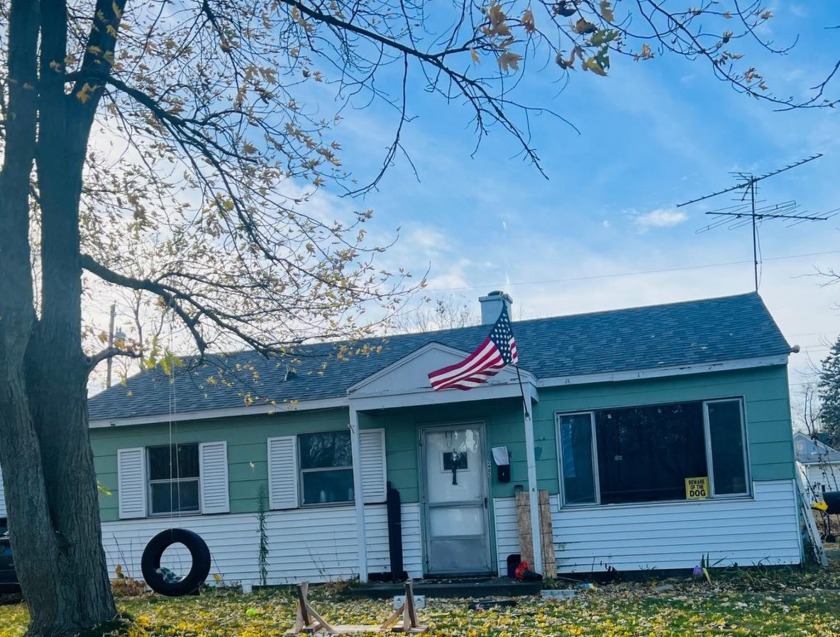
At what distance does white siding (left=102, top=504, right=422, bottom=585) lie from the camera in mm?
13828

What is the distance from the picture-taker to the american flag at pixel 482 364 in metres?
12.1

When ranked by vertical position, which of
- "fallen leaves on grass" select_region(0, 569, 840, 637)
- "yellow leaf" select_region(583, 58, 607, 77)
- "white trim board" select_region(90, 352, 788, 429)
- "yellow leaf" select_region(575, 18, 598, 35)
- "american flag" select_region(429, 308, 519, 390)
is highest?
"yellow leaf" select_region(575, 18, 598, 35)

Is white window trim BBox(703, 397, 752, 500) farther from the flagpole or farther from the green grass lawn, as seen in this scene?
the flagpole

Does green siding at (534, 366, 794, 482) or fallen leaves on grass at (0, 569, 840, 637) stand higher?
green siding at (534, 366, 794, 482)

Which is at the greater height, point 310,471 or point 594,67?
point 594,67

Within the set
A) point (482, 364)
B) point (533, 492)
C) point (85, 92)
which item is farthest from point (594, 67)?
point (533, 492)

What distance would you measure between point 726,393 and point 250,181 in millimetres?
7256

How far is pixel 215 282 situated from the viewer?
10.6 m

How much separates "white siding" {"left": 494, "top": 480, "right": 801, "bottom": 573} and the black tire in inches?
175

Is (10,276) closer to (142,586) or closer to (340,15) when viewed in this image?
(340,15)

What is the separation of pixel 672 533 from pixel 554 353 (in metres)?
3.15

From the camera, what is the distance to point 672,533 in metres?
12.8

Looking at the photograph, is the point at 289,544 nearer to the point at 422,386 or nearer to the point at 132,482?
the point at 132,482

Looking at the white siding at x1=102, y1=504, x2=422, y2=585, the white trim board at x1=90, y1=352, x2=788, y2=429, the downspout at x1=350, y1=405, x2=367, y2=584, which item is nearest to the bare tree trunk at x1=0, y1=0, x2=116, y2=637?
the white trim board at x1=90, y1=352, x2=788, y2=429
